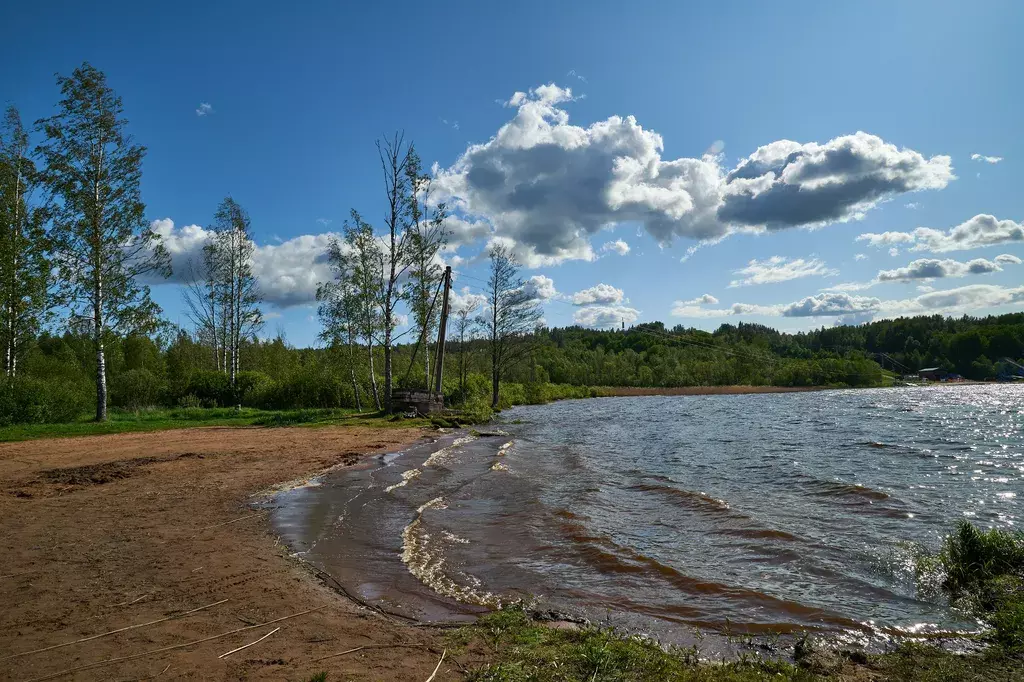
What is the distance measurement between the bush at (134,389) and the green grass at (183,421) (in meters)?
4.08

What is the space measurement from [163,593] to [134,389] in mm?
33742

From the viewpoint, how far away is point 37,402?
68.1 feet

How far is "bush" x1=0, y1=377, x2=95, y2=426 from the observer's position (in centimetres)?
1975

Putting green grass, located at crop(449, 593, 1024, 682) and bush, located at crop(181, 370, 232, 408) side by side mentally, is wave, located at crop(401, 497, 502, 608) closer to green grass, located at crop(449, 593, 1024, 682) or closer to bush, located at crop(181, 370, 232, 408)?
green grass, located at crop(449, 593, 1024, 682)

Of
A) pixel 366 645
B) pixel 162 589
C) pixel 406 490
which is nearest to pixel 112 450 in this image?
pixel 406 490

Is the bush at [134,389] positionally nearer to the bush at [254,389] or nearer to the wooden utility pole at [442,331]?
the bush at [254,389]

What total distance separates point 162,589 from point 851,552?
308 inches

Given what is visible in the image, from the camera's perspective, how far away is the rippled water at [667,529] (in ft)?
16.8

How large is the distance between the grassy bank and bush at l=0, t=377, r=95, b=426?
945 inches

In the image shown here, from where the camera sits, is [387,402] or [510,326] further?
[510,326]

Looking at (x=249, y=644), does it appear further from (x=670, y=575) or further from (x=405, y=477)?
(x=405, y=477)

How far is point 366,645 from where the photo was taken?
3965 mm

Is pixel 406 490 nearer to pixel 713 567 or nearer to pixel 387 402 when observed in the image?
pixel 713 567

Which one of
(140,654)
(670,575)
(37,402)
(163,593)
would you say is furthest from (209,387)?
(670,575)
